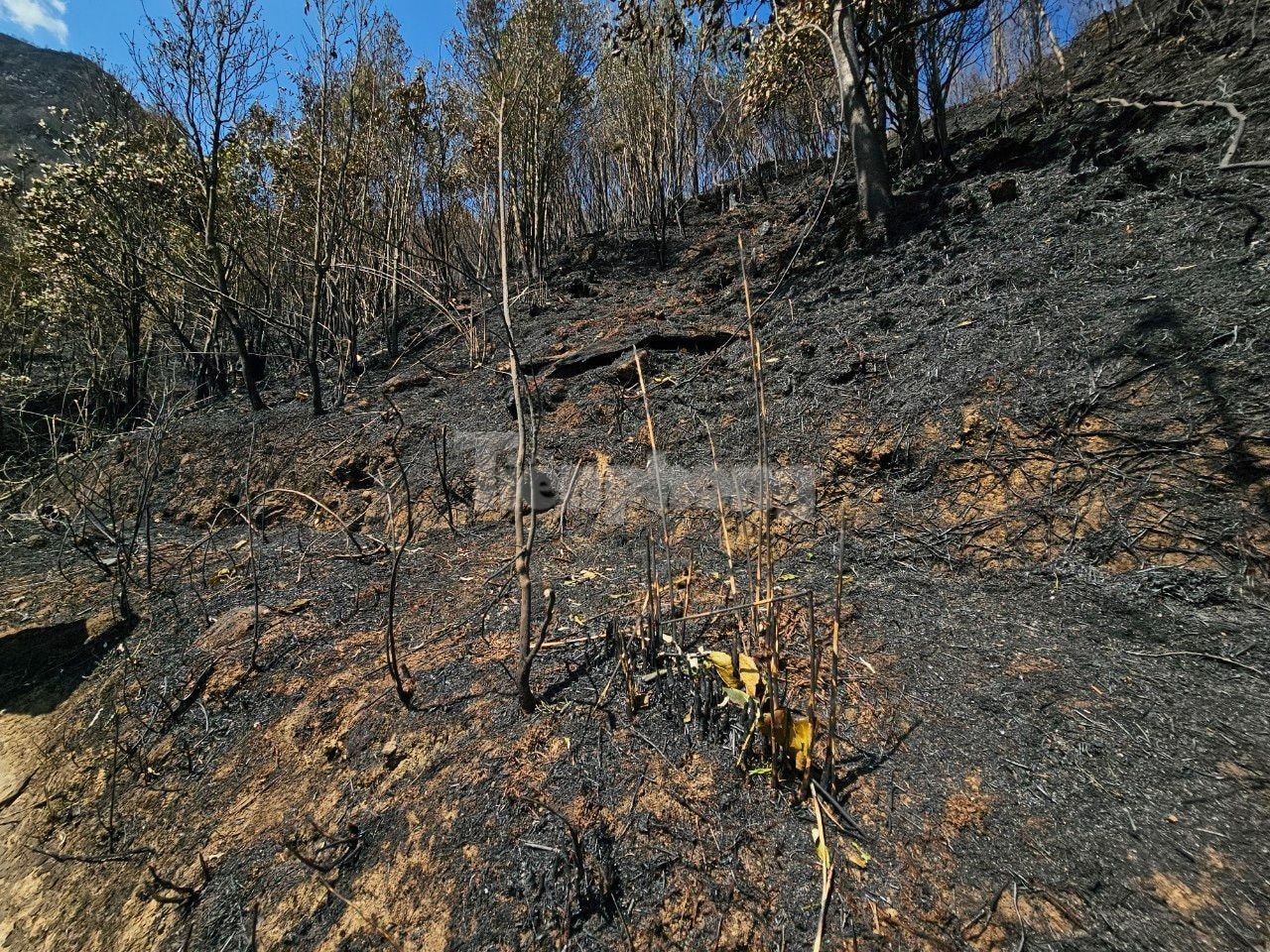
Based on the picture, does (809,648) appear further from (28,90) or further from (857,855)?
(28,90)

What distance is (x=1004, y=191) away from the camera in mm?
3828

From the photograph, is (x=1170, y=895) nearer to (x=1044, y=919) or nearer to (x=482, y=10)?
(x=1044, y=919)

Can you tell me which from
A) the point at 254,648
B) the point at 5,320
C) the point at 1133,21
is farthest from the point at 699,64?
the point at 5,320

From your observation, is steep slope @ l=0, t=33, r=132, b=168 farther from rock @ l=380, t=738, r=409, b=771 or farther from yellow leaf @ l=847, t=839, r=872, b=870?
yellow leaf @ l=847, t=839, r=872, b=870

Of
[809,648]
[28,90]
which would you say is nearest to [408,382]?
[809,648]

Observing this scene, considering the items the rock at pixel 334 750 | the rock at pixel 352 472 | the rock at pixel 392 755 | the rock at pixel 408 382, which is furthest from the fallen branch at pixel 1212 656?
the rock at pixel 408 382

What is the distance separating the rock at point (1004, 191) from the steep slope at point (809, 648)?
6 centimetres

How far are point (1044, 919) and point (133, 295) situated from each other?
10.1 m

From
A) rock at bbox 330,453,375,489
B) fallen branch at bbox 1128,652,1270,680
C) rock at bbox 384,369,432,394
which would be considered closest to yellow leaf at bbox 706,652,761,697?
fallen branch at bbox 1128,652,1270,680

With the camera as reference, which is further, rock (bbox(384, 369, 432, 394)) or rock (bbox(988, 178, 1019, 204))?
rock (bbox(384, 369, 432, 394))

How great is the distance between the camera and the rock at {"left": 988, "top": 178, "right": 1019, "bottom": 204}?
3814 millimetres

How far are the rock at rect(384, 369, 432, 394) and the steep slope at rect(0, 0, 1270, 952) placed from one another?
1341 mm

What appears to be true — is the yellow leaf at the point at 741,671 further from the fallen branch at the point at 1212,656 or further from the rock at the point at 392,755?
the fallen branch at the point at 1212,656

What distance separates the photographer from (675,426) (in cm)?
367
